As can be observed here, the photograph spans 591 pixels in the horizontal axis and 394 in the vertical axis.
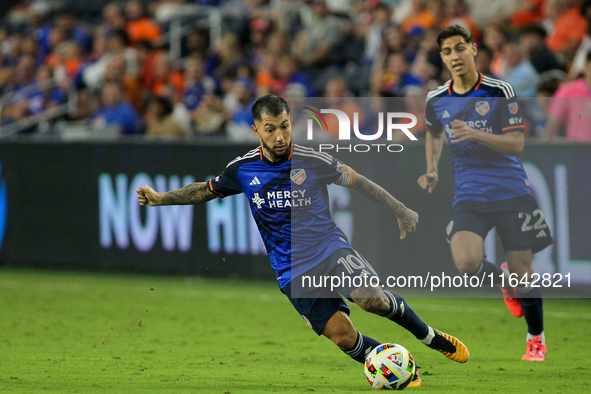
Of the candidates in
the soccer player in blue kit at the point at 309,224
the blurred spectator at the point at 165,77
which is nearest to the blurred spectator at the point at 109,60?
the blurred spectator at the point at 165,77

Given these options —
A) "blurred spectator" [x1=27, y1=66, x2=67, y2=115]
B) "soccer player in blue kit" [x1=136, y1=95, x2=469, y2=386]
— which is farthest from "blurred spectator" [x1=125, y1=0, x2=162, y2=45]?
"soccer player in blue kit" [x1=136, y1=95, x2=469, y2=386]

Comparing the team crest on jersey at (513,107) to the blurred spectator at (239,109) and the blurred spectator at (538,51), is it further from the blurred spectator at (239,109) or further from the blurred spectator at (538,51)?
the blurred spectator at (239,109)

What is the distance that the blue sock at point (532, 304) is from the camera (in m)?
6.98

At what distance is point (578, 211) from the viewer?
902 centimetres

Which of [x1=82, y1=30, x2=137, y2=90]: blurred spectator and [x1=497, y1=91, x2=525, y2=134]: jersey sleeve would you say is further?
[x1=82, y1=30, x2=137, y2=90]: blurred spectator

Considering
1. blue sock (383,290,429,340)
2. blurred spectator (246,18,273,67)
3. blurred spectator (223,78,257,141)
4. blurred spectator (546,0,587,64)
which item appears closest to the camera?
blue sock (383,290,429,340)

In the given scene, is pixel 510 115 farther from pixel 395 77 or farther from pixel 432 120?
pixel 395 77

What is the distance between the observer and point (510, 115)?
6.68m

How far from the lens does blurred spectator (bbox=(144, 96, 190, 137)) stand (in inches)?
511

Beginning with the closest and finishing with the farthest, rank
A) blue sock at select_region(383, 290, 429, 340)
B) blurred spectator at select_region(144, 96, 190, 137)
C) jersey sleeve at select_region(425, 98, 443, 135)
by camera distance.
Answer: blue sock at select_region(383, 290, 429, 340), jersey sleeve at select_region(425, 98, 443, 135), blurred spectator at select_region(144, 96, 190, 137)

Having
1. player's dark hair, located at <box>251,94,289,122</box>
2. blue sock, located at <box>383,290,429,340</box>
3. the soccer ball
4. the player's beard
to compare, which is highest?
player's dark hair, located at <box>251,94,289,122</box>

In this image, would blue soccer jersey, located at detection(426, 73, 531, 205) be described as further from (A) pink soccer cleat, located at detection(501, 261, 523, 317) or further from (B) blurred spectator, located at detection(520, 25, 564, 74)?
(B) blurred spectator, located at detection(520, 25, 564, 74)

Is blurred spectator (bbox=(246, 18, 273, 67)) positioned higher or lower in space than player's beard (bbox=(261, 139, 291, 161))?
higher

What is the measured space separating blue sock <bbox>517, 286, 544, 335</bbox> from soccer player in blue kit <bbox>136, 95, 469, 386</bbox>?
104 cm
